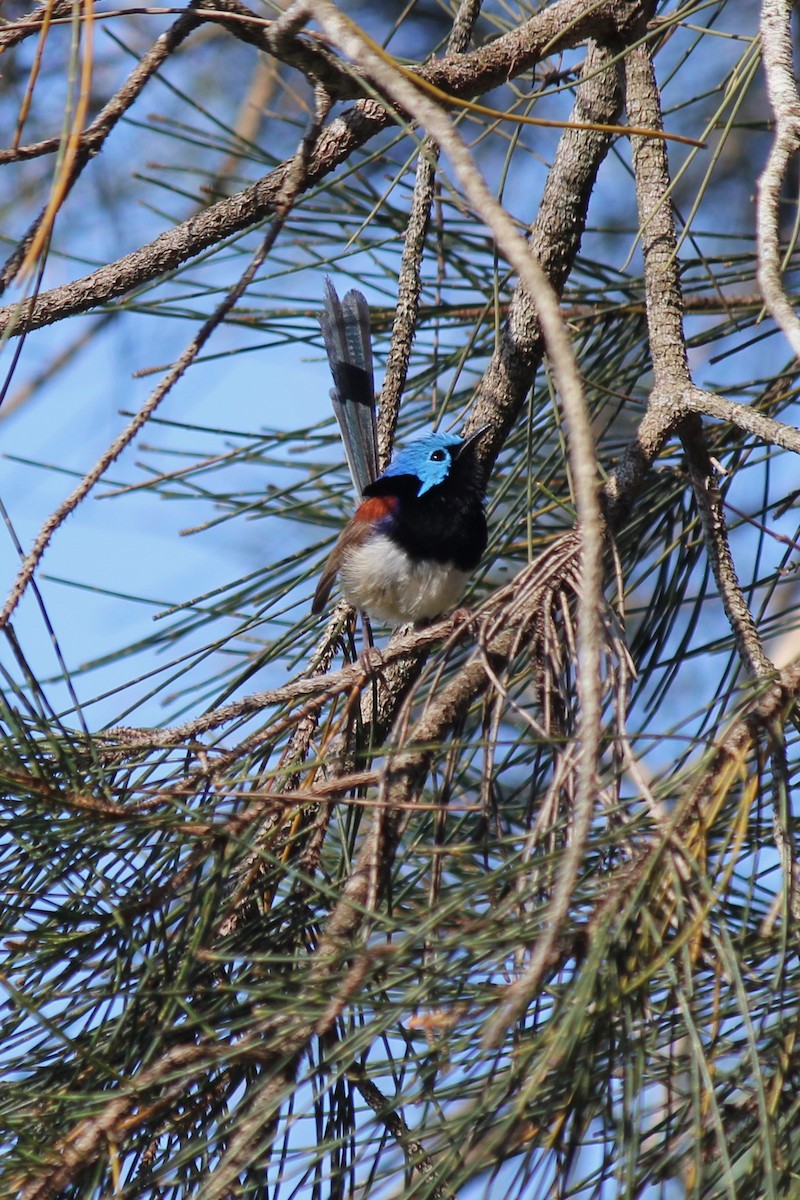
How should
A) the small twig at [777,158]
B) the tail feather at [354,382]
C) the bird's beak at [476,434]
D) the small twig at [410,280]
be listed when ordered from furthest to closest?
1. the tail feather at [354,382]
2. the bird's beak at [476,434]
3. the small twig at [410,280]
4. the small twig at [777,158]

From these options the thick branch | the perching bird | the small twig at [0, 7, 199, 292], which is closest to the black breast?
the perching bird

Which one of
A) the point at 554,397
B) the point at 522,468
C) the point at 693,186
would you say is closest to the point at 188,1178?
the point at 554,397

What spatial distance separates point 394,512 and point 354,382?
35 centimetres

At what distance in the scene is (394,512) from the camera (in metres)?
2.82

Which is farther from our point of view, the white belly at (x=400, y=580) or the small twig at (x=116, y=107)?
the white belly at (x=400, y=580)

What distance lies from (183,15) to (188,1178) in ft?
4.51

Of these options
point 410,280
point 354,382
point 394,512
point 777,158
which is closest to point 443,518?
point 394,512

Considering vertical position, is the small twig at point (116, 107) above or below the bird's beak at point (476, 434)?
above

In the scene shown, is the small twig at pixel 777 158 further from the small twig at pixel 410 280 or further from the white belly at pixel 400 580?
the white belly at pixel 400 580

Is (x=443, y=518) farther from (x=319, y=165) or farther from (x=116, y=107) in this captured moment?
(x=116, y=107)

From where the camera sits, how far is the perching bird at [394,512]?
2619 mm

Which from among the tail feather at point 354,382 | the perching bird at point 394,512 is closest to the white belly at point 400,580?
the perching bird at point 394,512

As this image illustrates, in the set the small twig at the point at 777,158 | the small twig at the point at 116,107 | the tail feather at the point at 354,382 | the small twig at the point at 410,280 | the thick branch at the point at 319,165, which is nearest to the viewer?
the small twig at the point at 777,158

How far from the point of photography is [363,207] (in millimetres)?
2826
